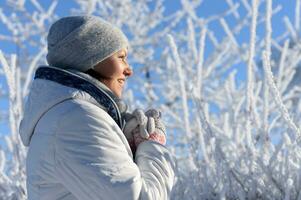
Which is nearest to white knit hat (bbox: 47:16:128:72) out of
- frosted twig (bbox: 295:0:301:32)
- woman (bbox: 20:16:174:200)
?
woman (bbox: 20:16:174:200)

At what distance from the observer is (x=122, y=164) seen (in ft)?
4.84

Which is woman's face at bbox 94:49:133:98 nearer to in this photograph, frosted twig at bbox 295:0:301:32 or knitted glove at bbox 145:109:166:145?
knitted glove at bbox 145:109:166:145

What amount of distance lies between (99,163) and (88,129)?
10cm

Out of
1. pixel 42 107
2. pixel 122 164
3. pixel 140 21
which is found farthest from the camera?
pixel 140 21

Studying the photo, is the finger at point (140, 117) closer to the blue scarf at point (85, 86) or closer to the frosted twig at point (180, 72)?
the blue scarf at point (85, 86)

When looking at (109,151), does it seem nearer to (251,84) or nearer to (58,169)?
(58,169)

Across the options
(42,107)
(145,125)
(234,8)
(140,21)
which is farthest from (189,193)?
(140,21)

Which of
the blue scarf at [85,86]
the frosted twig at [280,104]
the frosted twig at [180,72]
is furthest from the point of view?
the frosted twig at [180,72]

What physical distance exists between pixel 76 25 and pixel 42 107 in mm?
278

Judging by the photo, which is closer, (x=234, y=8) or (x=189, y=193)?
(x=189, y=193)

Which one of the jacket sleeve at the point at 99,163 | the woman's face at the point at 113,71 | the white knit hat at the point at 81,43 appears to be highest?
the white knit hat at the point at 81,43

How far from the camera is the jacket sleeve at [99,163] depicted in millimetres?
1442

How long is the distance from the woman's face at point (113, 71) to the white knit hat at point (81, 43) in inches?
0.7

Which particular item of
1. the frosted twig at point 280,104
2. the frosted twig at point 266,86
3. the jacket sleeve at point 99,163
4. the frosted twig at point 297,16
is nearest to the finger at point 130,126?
the jacket sleeve at point 99,163
